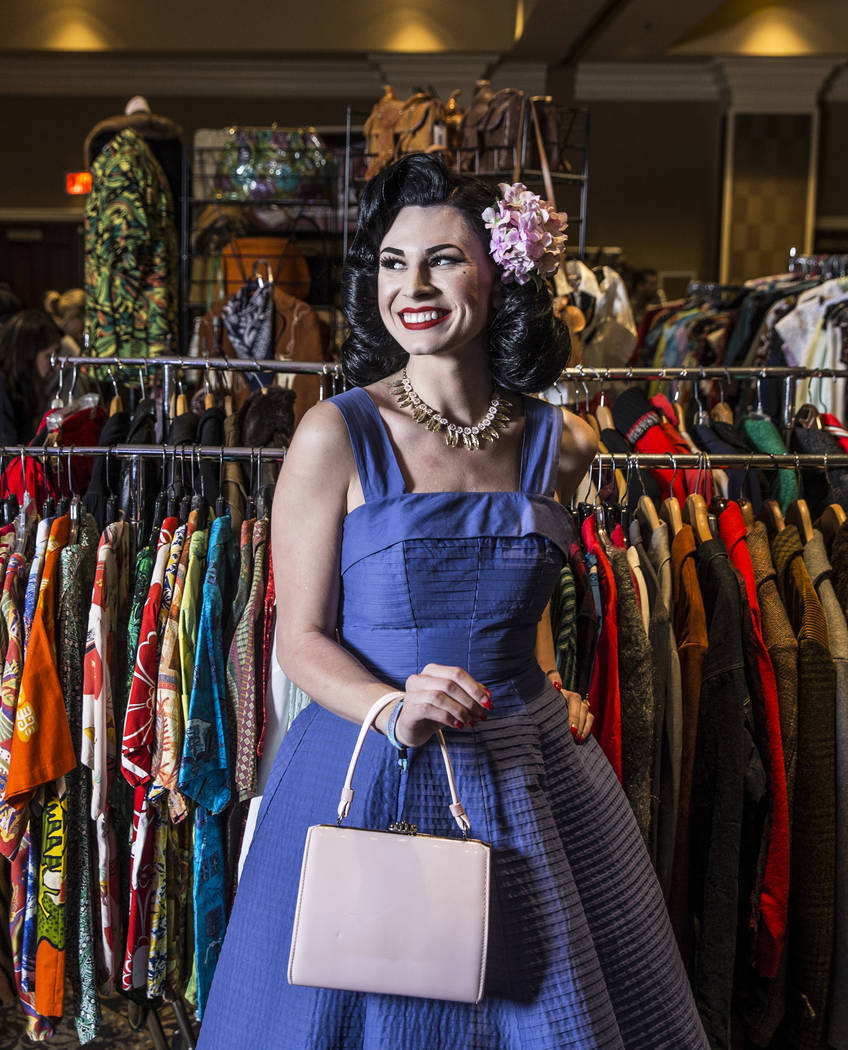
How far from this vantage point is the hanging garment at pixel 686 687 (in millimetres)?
1801

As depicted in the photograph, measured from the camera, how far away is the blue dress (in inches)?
47.5

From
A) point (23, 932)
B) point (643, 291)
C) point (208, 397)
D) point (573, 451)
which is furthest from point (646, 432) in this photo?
point (643, 291)

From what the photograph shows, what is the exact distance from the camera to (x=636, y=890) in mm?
1404

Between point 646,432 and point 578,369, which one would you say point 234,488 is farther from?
point 646,432

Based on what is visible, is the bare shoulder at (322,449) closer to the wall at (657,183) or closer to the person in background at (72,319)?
the person in background at (72,319)

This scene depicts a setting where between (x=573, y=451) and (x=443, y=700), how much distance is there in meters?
0.56

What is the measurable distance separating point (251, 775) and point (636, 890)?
71cm

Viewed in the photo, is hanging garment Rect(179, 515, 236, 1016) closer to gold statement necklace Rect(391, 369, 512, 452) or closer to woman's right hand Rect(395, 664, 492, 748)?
gold statement necklace Rect(391, 369, 512, 452)

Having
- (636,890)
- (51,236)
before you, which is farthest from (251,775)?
(51,236)

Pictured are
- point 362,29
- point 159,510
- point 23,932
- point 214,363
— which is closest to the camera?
point 23,932

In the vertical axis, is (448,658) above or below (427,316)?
below

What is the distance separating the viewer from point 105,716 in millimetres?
1801

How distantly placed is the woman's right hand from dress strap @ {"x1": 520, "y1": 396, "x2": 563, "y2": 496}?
41cm

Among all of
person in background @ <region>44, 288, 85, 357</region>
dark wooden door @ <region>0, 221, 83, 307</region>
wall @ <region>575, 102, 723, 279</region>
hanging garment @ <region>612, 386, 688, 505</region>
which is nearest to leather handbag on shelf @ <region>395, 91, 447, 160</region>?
hanging garment @ <region>612, 386, 688, 505</region>
